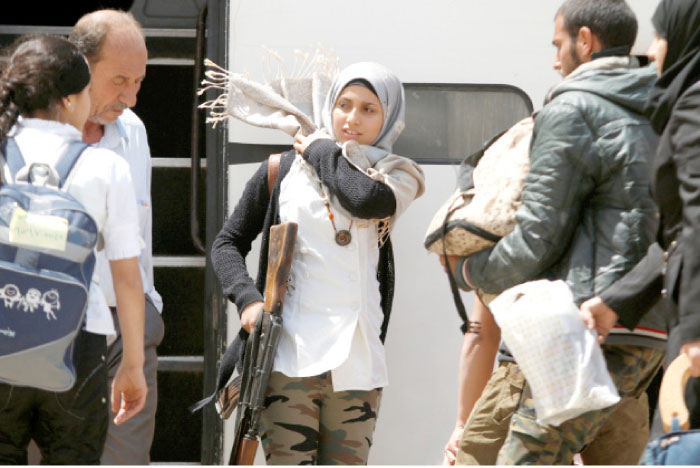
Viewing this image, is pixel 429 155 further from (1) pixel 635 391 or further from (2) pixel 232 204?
(1) pixel 635 391

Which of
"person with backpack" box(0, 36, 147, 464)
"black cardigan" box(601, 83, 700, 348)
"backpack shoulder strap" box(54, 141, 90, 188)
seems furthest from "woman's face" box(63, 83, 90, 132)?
"black cardigan" box(601, 83, 700, 348)

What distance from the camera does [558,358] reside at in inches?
100

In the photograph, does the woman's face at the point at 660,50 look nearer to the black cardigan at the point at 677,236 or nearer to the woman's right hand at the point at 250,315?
the black cardigan at the point at 677,236

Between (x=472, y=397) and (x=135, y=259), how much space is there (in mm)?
1125

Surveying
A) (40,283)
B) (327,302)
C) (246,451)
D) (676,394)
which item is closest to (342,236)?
(327,302)

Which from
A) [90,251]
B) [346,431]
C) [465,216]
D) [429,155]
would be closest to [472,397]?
[346,431]

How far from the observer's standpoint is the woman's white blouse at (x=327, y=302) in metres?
3.09

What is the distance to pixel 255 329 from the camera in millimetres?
3084

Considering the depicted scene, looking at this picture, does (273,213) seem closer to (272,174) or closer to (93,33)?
(272,174)

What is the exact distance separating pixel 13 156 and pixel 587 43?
5.05 feet

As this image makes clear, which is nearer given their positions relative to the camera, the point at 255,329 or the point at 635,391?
the point at 635,391

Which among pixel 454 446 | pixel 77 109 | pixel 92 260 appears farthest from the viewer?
pixel 454 446

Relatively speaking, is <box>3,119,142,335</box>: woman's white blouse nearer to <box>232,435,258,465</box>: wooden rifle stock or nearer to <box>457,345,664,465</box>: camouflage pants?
<box>232,435,258,465</box>: wooden rifle stock

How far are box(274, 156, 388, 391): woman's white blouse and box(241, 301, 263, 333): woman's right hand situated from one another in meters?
0.08
